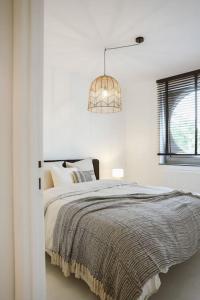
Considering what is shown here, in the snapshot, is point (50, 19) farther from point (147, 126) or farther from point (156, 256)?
point (147, 126)

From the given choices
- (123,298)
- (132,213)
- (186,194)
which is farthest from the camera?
(186,194)

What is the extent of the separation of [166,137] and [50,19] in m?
2.79

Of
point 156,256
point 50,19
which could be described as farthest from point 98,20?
point 156,256

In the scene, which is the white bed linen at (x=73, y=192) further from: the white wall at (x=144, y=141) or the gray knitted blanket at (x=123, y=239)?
the white wall at (x=144, y=141)

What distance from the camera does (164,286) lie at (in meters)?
1.89

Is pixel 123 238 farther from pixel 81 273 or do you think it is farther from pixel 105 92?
pixel 105 92

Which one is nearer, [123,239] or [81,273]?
[123,239]

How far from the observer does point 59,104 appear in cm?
378

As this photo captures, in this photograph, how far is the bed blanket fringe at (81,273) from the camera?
156cm

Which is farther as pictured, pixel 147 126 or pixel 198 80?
pixel 147 126

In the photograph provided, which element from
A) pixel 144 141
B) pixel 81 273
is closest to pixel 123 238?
pixel 81 273

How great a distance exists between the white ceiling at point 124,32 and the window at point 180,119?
1.01ft

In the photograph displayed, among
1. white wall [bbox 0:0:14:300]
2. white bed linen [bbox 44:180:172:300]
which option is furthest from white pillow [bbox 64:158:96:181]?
white wall [bbox 0:0:14:300]

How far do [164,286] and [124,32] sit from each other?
2587mm
